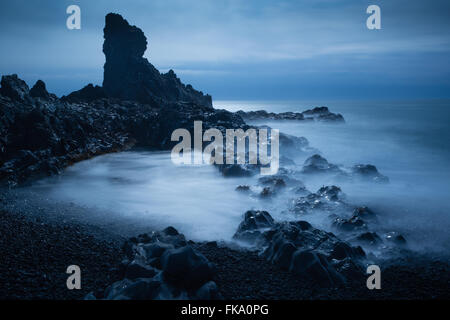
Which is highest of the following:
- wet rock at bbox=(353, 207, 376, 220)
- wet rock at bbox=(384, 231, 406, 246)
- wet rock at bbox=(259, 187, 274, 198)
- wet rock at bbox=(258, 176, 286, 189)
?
wet rock at bbox=(258, 176, 286, 189)

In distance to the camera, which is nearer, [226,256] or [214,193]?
[226,256]

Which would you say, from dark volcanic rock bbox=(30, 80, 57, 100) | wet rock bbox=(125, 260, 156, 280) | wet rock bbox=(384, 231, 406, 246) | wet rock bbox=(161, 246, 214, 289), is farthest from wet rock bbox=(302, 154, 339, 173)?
dark volcanic rock bbox=(30, 80, 57, 100)

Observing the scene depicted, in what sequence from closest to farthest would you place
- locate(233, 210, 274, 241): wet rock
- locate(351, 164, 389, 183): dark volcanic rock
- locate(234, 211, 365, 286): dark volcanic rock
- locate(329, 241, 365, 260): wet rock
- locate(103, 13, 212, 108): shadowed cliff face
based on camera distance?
1. locate(234, 211, 365, 286): dark volcanic rock
2. locate(329, 241, 365, 260): wet rock
3. locate(233, 210, 274, 241): wet rock
4. locate(351, 164, 389, 183): dark volcanic rock
5. locate(103, 13, 212, 108): shadowed cliff face

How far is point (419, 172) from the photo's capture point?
16.9 meters

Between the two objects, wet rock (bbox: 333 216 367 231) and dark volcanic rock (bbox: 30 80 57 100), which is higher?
dark volcanic rock (bbox: 30 80 57 100)

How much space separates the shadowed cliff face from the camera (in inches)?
1565

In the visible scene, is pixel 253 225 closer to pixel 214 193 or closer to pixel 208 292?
pixel 208 292

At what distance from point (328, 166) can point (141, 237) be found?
11327 mm

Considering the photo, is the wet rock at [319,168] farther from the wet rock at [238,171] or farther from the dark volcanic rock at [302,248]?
the dark volcanic rock at [302,248]

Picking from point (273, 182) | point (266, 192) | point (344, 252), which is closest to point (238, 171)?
point (273, 182)

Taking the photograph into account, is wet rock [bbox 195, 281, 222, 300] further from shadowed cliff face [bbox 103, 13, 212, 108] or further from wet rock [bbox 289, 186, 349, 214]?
shadowed cliff face [bbox 103, 13, 212, 108]

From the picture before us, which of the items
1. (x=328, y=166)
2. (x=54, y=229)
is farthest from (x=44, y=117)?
(x=328, y=166)

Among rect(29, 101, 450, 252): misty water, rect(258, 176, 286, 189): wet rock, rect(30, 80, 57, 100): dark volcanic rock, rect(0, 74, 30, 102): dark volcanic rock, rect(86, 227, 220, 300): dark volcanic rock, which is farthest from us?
rect(30, 80, 57, 100): dark volcanic rock

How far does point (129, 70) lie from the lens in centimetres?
4084
